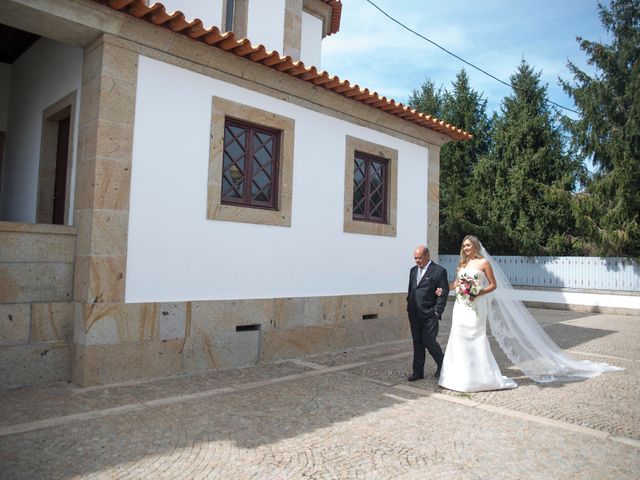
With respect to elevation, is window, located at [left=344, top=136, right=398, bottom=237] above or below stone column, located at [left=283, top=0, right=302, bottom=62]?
below

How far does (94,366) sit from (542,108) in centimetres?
1989

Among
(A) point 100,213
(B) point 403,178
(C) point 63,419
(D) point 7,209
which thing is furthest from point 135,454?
(B) point 403,178

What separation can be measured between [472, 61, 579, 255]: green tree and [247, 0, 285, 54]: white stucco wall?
37.7ft

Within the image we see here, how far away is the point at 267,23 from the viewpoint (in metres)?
9.59

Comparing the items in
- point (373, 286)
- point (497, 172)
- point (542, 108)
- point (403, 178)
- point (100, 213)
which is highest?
point (542, 108)

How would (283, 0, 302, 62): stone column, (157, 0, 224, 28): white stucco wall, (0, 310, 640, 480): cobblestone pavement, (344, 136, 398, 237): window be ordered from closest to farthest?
(0, 310, 640, 480): cobblestone pavement → (344, 136, 398, 237): window → (157, 0, 224, 28): white stucco wall → (283, 0, 302, 62): stone column

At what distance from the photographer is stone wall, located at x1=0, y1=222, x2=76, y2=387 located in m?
4.87

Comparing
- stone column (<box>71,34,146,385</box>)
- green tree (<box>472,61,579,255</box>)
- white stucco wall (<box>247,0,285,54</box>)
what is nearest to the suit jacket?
stone column (<box>71,34,146,385</box>)

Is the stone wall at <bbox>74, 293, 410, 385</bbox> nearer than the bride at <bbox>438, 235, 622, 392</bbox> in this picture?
Yes

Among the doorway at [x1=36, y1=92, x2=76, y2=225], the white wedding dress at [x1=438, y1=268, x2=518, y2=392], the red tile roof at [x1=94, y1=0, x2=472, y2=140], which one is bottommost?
the white wedding dress at [x1=438, y1=268, x2=518, y2=392]

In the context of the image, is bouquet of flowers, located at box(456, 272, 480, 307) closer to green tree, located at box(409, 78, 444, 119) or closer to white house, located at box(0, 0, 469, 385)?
white house, located at box(0, 0, 469, 385)

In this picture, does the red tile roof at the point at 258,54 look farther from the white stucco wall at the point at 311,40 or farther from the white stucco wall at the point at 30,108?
the white stucco wall at the point at 311,40

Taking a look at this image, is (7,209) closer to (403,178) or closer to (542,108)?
(403,178)

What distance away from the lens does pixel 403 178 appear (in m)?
8.82
